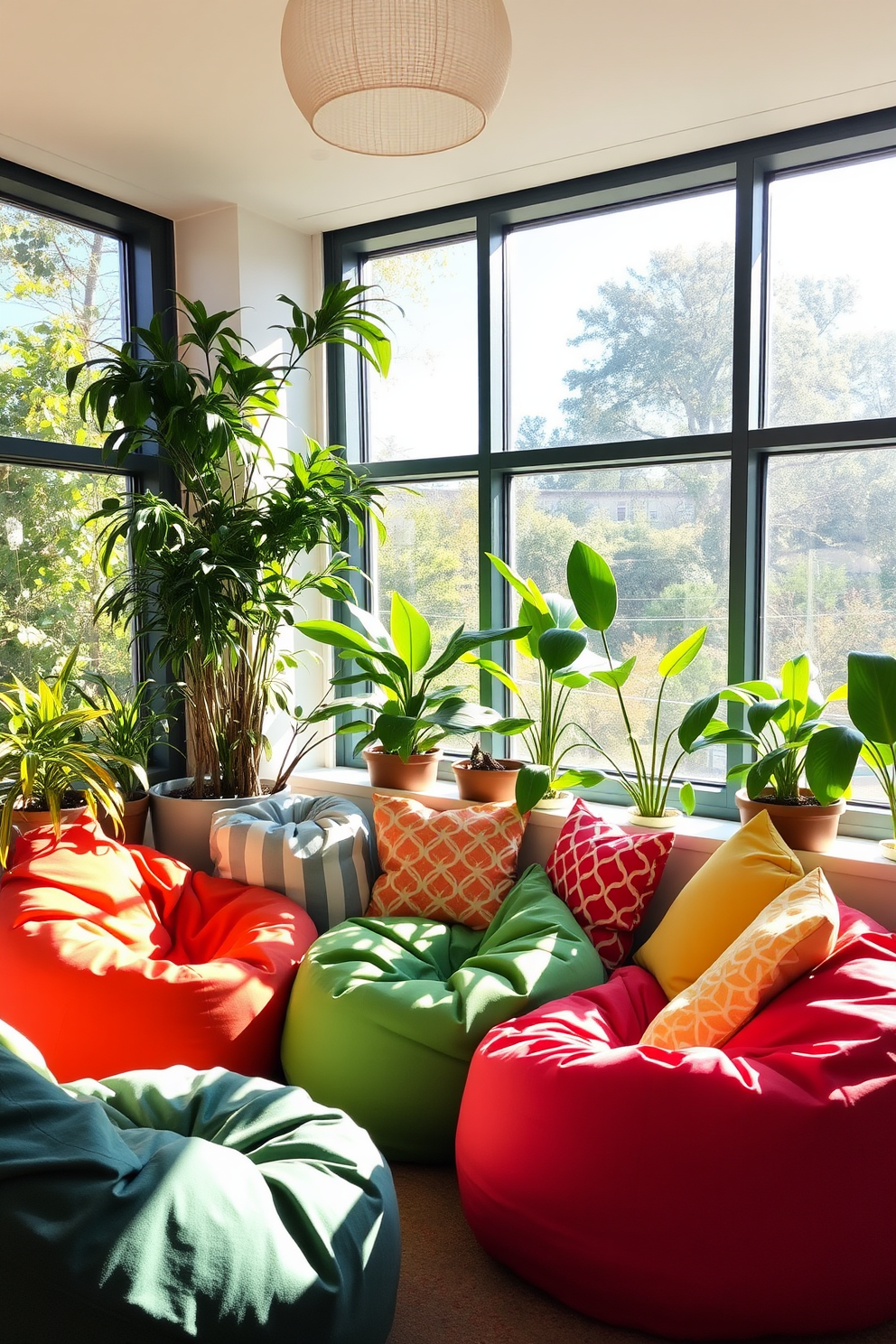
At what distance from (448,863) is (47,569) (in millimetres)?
1686

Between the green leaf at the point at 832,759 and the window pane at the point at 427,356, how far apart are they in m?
1.87

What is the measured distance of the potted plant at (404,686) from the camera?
11.2 feet

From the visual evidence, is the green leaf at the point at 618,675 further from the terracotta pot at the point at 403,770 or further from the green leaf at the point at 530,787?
the terracotta pot at the point at 403,770

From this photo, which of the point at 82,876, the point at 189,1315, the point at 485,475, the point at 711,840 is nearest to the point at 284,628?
the point at 485,475

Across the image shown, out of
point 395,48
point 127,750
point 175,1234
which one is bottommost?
point 175,1234

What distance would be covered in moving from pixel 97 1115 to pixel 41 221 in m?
3.12

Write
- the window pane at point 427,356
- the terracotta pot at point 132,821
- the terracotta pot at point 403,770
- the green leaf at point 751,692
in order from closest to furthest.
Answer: the green leaf at point 751,692, the terracotta pot at point 132,821, the terracotta pot at point 403,770, the window pane at point 427,356

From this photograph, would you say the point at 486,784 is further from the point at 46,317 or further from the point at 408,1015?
the point at 46,317

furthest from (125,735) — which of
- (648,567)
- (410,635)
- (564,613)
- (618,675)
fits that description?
(648,567)

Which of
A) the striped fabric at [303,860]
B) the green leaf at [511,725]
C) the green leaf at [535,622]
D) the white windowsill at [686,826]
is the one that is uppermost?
the green leaf at [535,622]

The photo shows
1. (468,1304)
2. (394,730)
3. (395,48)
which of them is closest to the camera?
(395,48)

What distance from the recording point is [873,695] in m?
2.56

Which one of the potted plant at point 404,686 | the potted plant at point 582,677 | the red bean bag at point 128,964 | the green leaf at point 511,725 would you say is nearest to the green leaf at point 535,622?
the potted plant at point 582,677

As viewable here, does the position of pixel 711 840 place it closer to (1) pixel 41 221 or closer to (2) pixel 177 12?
(2) pixel 177 12
